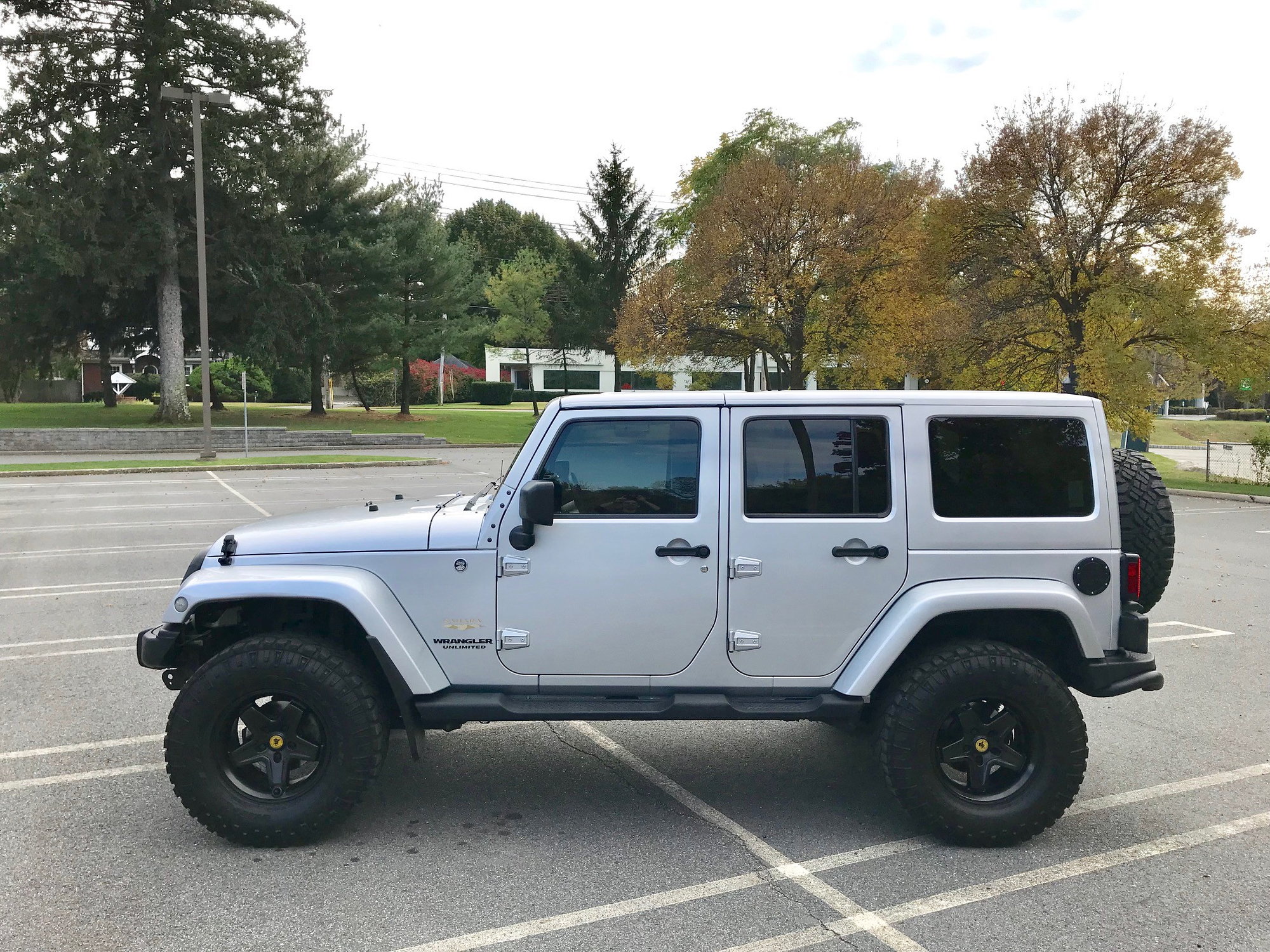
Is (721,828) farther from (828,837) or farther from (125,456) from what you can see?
(125,456)

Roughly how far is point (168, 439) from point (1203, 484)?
2939 cm

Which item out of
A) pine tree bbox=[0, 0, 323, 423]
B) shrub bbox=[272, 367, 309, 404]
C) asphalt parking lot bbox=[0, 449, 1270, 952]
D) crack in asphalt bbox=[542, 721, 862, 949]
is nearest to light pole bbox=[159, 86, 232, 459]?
pine tree bbox=[0, 0, 323, 423]

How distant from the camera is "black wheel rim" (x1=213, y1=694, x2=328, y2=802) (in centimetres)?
391

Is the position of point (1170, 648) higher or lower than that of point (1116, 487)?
lower

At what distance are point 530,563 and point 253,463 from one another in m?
22.6

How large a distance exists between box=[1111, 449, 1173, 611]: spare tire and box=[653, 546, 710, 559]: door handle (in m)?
1.89

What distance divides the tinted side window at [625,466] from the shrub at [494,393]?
2565 inches

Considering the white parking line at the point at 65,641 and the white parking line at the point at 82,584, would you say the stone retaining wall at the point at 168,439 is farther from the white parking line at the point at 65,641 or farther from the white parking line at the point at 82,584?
the white parking line at the point at 65,641

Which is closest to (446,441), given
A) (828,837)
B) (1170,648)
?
(1170,648)

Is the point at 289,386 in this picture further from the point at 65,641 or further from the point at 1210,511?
the point at 65,641

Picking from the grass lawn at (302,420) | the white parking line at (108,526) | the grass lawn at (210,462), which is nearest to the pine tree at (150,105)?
the grass lawn at (302,420)

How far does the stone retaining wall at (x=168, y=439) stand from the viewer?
2856 cm

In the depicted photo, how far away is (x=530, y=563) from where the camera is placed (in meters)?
3.95

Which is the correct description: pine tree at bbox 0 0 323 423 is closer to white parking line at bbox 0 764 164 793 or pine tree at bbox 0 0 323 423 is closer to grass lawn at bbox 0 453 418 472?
grass lawn at bbox 0 453 418 472
